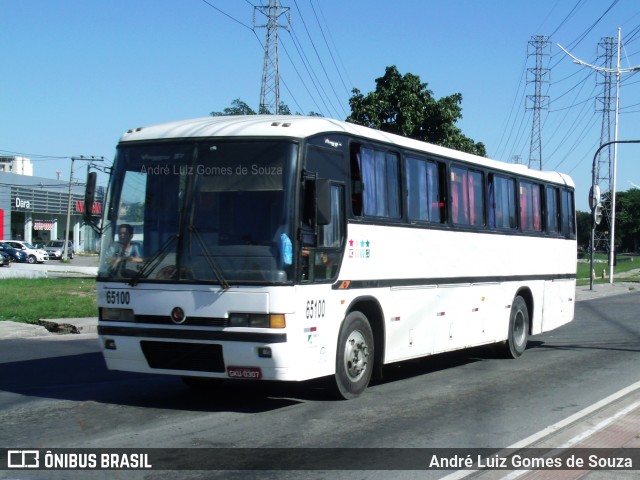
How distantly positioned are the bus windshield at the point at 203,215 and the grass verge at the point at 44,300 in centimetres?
1163

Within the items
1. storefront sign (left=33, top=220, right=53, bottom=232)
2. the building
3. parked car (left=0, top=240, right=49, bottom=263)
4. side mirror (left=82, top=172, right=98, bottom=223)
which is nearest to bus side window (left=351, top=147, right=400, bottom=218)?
side mirror (left=82, top=172, right=98, bottom=223)

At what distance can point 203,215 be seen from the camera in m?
8.78

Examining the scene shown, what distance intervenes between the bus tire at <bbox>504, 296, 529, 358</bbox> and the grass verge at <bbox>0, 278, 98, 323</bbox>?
1121cm

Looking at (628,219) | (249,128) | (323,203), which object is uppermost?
(628,219)

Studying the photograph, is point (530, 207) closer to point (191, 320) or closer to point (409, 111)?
point (191, 320)

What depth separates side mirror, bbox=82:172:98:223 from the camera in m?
9.20

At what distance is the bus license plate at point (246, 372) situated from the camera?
28.0 feet

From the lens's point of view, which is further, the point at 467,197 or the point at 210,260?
the point at 467,197

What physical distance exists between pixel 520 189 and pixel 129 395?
8.19 metres

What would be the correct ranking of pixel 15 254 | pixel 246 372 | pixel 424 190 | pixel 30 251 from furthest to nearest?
pixel 30 251 → pixel 15 254 → pixel 424 190 → pixel 246 372

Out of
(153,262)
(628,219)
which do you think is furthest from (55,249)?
(628,219)

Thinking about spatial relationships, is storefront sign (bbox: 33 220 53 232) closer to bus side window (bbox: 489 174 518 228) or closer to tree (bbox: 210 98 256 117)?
tree (bbox: 210 98 256 117)

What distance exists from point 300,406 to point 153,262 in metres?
2.32

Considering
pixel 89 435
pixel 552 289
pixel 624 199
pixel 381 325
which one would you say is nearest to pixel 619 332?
pixel 552 289
